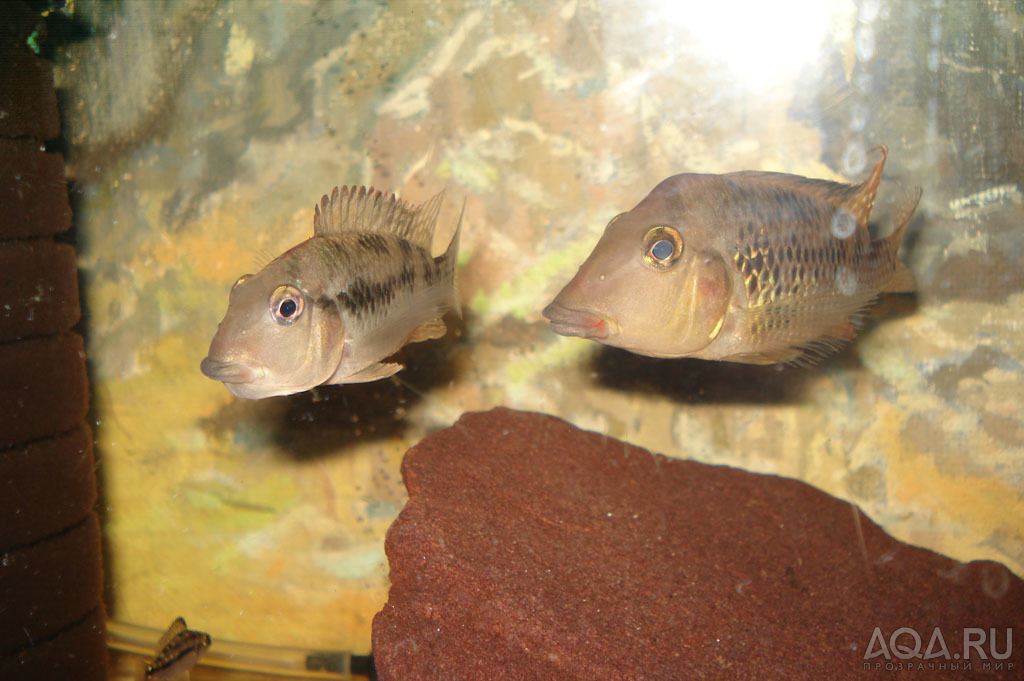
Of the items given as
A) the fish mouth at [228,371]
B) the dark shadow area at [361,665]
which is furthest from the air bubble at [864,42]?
the dark shadow area at [361,665]

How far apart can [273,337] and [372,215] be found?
25.2 inches

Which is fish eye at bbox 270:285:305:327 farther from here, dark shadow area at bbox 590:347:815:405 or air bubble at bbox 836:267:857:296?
dark shadow area at bbox 590:347:815:405

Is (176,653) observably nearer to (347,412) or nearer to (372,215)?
(347,412)

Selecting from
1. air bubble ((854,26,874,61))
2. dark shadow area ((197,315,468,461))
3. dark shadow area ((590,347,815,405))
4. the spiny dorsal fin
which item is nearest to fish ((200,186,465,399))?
dark shadow area ((197,315,468,461))

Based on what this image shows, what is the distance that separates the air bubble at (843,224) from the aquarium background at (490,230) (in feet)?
3.69

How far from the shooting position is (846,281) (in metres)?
2.17

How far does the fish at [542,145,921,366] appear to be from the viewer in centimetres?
187

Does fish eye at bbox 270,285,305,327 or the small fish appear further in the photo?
the small fish

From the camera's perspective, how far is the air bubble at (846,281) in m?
2.14

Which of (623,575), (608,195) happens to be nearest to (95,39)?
(608,195)

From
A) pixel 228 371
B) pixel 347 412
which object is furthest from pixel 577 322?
pixel 347 412

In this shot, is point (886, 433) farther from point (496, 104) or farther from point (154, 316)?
point (154, 316)

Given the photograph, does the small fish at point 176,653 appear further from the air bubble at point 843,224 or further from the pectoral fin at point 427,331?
the air bubble at point 843,224

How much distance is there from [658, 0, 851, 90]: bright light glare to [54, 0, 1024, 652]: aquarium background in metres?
0.01
